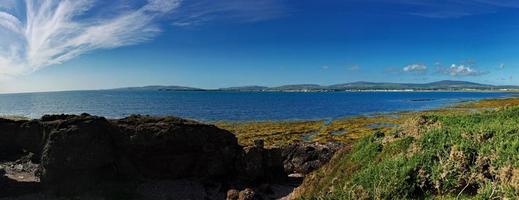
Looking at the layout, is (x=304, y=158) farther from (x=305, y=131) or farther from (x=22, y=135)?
(x=305, y=131)

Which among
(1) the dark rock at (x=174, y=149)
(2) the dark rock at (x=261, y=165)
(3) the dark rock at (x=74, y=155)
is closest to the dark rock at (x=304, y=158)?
(2) the dark rock at (x=261, y=165)

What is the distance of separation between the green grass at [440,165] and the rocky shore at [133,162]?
1131cm

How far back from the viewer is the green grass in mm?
9625

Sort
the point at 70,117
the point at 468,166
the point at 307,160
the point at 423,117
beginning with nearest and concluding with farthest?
1. the point at 468,166
2. the point at 423,117
3. the point at 70,117
4. the point at 307,160

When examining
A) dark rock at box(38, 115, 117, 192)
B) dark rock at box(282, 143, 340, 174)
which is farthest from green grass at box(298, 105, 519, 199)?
dark rock at box(282, 143, 340, 174)

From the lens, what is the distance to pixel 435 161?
35.3ft

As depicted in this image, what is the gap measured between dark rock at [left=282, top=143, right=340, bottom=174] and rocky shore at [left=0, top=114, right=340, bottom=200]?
1.54m

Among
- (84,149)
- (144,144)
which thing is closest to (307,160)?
(144,144)

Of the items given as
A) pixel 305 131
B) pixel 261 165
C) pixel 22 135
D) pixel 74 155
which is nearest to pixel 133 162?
pixel 74 155

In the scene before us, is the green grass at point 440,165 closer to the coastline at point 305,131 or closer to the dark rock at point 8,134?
the dark rock at point 8,134

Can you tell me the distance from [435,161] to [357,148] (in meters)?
4.67

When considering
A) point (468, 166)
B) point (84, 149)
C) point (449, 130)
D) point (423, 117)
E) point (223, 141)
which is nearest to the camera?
point (468, 166)

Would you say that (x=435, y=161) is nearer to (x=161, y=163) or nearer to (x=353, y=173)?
(x=353, y=173)

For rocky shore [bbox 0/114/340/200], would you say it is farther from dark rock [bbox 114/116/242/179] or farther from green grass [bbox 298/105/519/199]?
green grass [bbox 298/105/519/199]
